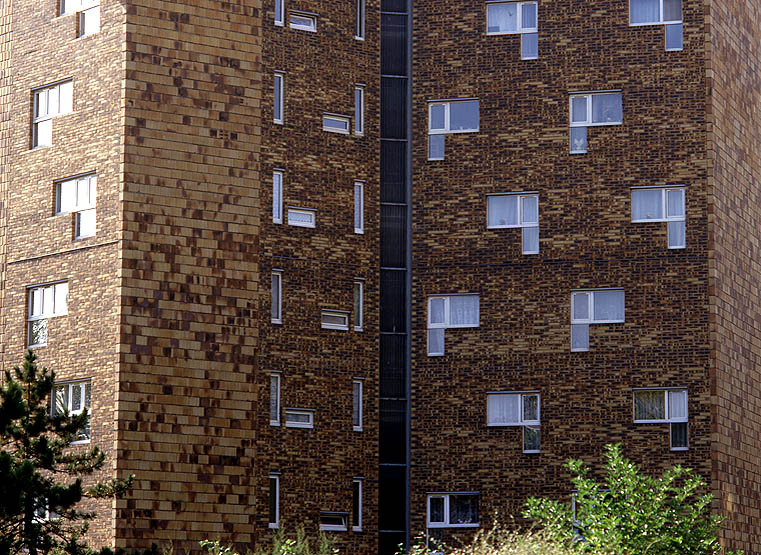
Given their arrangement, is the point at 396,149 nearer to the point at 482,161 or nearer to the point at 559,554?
the point at 482,161

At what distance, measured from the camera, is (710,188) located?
135ft

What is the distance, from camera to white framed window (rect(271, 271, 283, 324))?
40.8 metres

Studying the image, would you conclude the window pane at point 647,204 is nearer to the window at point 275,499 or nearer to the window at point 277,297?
the window at point 277,297

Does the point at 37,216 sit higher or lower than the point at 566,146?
lower

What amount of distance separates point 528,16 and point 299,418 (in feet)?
41.5

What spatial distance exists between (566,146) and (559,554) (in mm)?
16657

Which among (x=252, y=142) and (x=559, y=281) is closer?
(x=252, y=142)

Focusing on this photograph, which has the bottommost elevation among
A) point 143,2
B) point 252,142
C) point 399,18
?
point 252,142

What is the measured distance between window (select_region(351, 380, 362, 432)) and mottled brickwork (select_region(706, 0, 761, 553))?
30.1ft

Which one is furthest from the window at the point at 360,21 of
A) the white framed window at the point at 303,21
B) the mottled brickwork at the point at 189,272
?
the mottled brickwork at the point at 189,272

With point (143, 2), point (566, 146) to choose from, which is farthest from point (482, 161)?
point (143, 2)

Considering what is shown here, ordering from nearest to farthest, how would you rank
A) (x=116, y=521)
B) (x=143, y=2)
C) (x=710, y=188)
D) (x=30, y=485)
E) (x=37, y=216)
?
1. (x=30, y=485)
2. (x=116, y=521)
3. (x=143, y=2)
4. (x=37, y=216)
5. (x=710, y=188)

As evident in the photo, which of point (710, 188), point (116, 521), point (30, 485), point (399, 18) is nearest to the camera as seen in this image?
point (30, 485)

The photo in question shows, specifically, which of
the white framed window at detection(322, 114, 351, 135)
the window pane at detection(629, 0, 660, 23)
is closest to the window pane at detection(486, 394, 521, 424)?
the white framed window at detection(322, 114, 351, 135)
